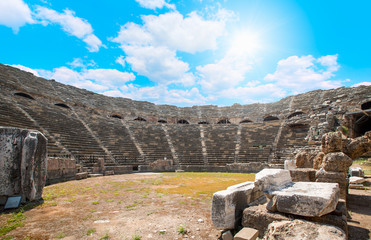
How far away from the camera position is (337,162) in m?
4.96

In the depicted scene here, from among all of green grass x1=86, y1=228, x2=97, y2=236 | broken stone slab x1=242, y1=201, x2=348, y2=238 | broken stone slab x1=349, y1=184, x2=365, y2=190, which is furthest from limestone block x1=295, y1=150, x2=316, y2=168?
green grass x1=86, y1=228, x2=97, y2=236

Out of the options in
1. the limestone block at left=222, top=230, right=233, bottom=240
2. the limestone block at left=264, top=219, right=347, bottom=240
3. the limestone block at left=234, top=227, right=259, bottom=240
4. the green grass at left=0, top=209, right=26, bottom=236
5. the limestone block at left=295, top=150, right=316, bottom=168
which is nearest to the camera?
the limestone block at left=264, top=219, right=347, bottom=240

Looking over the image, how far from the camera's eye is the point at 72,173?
37.7 ft

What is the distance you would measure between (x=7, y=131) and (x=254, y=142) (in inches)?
839

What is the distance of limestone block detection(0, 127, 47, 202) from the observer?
534 centimetres

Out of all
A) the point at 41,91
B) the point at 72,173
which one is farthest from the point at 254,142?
the point at 41,91

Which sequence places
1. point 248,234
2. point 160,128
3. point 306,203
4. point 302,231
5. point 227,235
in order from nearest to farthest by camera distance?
point 302,231
point 306,203
point 248,234
point 227,235
point 160,128

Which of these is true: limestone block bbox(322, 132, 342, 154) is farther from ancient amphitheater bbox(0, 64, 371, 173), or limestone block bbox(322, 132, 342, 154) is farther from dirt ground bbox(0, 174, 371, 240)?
ancient amphitheater bbox(0, 64, 371, 173)

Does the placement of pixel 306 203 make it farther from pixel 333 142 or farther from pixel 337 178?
pixel 333 142

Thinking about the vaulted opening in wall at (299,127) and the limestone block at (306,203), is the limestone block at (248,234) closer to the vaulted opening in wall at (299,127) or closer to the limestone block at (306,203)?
the limestone block at (306,203)

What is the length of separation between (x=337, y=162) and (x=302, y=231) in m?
3.45

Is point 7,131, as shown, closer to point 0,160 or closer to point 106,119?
point 0,160

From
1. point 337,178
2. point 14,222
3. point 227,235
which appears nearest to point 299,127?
point 337,178

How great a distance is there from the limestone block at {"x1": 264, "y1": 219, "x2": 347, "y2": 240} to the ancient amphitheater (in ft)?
47.2
